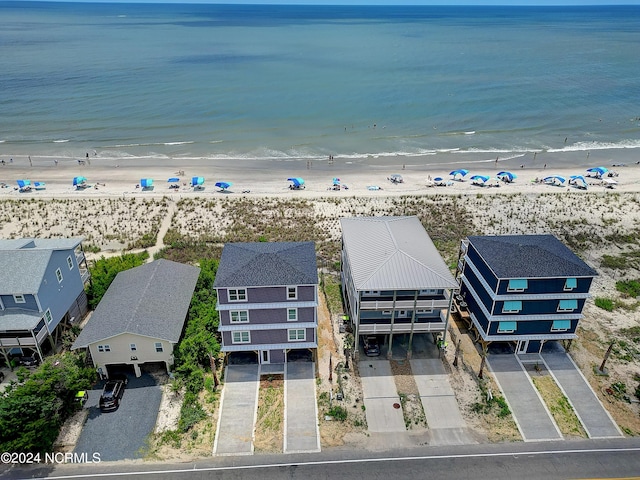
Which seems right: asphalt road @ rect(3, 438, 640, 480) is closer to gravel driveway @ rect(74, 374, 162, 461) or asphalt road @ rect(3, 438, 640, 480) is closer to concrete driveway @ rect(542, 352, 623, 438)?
gravel driveway @ rect(74, 374, 162, 461)

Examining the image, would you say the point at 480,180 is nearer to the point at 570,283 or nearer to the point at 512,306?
the point at 570,283

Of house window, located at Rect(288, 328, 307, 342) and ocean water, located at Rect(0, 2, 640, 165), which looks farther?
ocean water, located at Rect(0, 2, 640, 165)

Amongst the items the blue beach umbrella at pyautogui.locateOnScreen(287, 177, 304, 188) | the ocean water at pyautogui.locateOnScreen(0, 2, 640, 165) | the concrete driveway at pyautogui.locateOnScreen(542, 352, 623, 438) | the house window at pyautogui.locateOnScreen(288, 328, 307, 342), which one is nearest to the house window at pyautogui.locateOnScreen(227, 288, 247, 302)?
the house window at pyautogui.locateOnScreen(288, 328, 307, 342)

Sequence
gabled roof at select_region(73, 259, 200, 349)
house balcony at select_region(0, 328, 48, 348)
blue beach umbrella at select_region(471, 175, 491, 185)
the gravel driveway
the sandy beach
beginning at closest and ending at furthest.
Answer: the gravel driveway < gabled roof at select_region(73, 259, 200, 349) < house balcony at select_region(0, 328, 48, 348) < the sandy beach < blue beach umbrella at select_region(471, 175, 491, 185)

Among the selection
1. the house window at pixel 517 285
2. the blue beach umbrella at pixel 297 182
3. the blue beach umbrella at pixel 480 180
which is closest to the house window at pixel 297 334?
the house window at pixel 517 285

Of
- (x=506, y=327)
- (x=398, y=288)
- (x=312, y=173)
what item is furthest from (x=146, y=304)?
(x=312, y=173)

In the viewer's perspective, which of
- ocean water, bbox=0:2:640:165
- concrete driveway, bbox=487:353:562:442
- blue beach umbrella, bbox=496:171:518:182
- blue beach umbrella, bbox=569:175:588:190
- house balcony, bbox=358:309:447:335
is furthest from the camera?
ocean water, bbox=0:2:640:165

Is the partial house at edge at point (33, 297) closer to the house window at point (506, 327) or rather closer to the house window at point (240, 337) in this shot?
the house window at point (240, 337)
